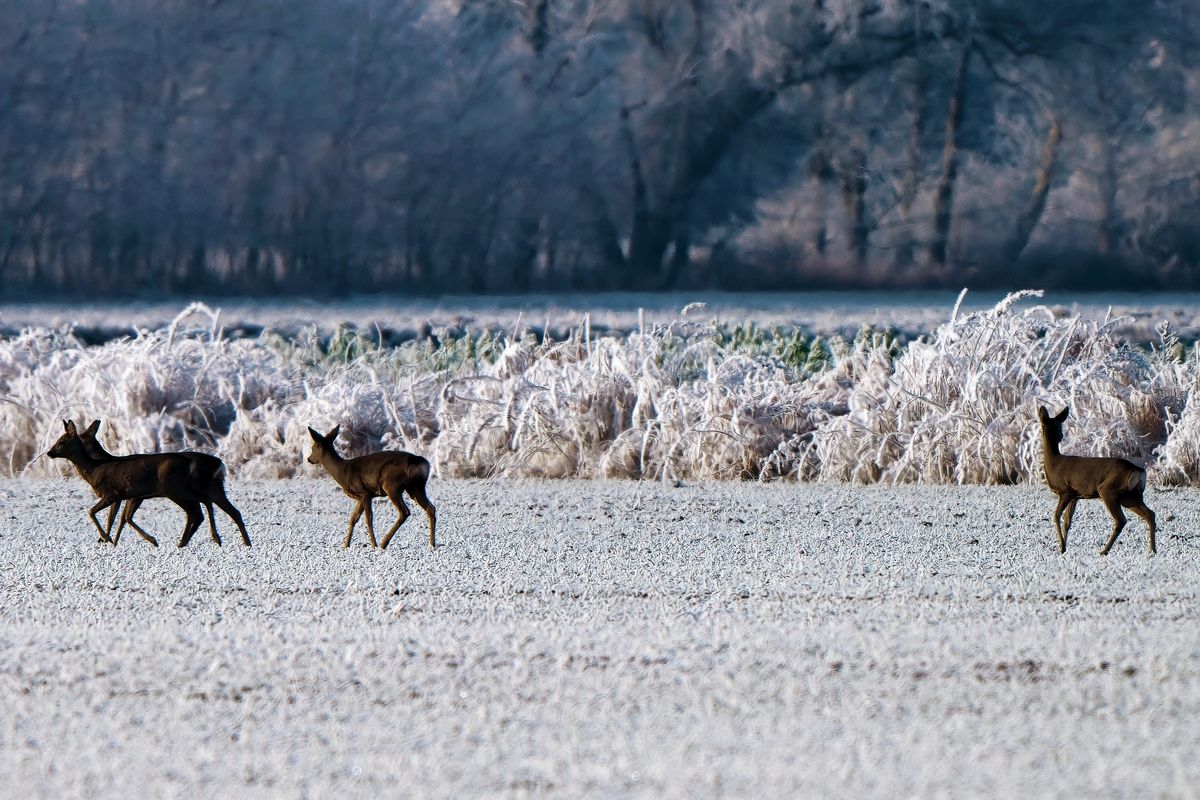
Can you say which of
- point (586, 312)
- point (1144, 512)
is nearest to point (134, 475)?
point (1144, 512)

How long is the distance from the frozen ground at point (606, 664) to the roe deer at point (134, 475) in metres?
0.22

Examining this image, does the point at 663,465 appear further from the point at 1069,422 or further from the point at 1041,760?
the point at 1041,760

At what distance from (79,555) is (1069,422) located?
12.1 ft

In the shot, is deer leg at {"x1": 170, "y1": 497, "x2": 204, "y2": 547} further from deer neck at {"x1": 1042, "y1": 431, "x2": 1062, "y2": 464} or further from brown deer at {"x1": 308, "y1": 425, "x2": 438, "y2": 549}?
deer neck at {"x1": 1042, "y1": 431, "x2": 1062, "y2": 464}

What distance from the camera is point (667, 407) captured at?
7.01 meters

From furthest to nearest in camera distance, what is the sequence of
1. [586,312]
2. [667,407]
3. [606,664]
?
[586,312]
[667,407]
[606,664]

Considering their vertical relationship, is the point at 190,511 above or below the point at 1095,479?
below

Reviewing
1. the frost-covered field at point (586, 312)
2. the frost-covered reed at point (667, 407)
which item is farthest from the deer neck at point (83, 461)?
the frost-covered field at point (586, 312)

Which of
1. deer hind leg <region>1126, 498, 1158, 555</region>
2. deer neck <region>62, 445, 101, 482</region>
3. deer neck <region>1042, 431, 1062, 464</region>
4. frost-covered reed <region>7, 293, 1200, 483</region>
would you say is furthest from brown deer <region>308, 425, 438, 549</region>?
frost-covered reed <region>7, 293, 1200, 483</region>

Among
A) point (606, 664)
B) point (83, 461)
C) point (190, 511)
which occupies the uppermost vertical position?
point (83, 461)

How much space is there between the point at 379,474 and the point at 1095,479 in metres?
1.63

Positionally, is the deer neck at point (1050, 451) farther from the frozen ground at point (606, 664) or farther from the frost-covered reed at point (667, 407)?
the frost-covered reed at point (667, 407)

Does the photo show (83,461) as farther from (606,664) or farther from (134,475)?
(606,664)

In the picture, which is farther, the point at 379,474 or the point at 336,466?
the point at 336,466
